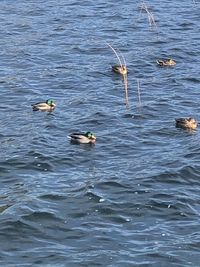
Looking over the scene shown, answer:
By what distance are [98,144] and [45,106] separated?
313 cm

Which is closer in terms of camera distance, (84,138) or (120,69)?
(84,138)

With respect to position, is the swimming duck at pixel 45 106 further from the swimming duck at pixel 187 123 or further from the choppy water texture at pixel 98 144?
the swimming duck at pixel 187 123

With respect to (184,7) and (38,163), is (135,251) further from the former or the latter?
(184,7)

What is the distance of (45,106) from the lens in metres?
28.6

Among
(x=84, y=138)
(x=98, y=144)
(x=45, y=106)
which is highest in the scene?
(x=84, y=138)

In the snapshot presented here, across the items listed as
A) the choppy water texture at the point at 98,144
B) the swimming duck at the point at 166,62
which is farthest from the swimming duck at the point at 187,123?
the swimming duck at the point at 166,62

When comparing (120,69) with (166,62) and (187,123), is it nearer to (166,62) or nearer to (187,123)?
(166,62)

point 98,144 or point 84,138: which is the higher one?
point 84,138

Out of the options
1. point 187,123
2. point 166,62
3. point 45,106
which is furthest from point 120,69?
point 187,123

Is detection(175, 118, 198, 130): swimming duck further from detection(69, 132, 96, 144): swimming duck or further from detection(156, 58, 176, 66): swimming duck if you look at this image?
detection(156, 58, 176, 66): swimming duck


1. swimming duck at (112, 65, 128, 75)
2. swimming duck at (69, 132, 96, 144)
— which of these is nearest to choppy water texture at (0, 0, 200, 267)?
swimming duck at (69, 132, 96, 144)

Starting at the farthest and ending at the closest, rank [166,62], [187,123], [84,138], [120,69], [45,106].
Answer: [166,62]
[120,69]
[45,106]
[187,123]
[84,138]

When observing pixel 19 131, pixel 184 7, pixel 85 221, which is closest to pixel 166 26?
pixel 184 7

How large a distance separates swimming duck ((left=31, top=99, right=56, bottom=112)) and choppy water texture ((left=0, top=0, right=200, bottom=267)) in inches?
9.5
